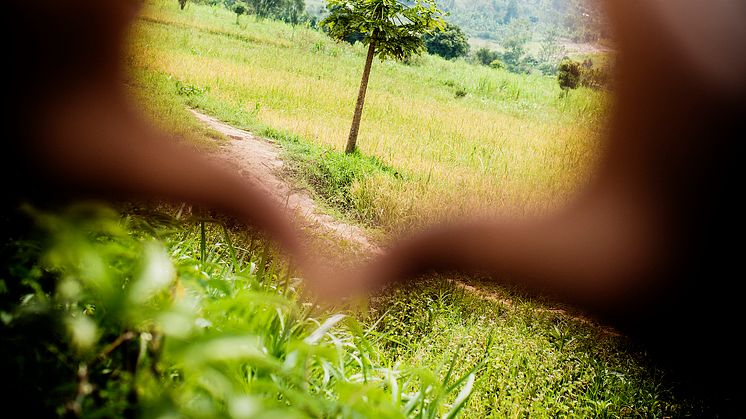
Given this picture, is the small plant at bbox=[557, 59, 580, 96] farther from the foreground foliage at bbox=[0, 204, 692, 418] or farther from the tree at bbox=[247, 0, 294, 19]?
the foreground foliage at bbox=[0, 204, 692, 418]

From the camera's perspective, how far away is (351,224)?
9.45 ft

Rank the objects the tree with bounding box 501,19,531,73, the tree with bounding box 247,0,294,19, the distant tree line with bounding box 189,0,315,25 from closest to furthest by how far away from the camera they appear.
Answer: the tree with bounding box 501,19,531,73, the distant tree line with bounding box 189,0,315,25, the tree with bounding box 247,0,294,19

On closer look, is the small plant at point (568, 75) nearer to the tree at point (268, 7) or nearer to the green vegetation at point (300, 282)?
the green vegetation at point (300, 282)

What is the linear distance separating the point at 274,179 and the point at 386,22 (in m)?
1.09

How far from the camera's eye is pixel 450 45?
17.2 feet

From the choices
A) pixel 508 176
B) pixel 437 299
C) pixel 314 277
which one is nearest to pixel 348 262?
pixel 314 277

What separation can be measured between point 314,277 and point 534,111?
9.71 ft

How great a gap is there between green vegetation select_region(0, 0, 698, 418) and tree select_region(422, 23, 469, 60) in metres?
0.14

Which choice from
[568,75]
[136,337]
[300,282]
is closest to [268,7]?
[568,75]

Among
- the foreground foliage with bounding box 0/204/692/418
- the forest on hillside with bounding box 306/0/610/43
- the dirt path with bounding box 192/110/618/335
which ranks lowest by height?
the dirt path with bounding box 192/110/618/335

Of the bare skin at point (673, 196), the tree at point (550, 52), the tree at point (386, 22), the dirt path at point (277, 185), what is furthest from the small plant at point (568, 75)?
the dirt path at point (277, 185)

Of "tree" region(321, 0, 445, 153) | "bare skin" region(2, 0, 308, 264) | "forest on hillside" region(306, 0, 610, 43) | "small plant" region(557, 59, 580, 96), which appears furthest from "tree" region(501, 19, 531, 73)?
"bare skin" region(2, 0, 308, 264)

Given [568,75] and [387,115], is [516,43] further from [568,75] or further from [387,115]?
[387,115]

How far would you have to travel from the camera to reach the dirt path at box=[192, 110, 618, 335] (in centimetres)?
275
